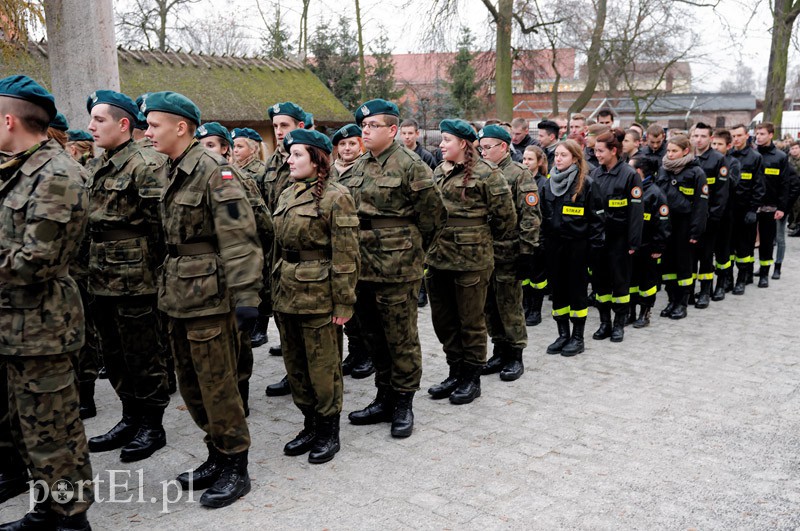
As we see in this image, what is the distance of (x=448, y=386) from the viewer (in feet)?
19.4

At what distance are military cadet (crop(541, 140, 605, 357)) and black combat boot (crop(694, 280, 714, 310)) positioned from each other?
2836 mm

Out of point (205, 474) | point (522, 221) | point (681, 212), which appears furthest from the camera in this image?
point (681, 212)

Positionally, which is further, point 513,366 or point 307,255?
point 513,366

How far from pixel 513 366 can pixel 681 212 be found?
141 inches

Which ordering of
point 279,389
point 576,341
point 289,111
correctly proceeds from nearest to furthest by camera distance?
point 279,389 < point 289,111 < point 576,341

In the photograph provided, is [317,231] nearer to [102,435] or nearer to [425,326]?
[102,435]

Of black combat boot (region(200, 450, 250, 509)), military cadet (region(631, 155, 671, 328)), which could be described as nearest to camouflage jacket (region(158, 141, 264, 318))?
black combat boot (region(200, 450, 250, 509))

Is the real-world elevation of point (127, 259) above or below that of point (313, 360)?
above

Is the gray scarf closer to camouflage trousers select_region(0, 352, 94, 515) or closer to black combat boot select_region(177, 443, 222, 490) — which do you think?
black combat boot select_region(177, 443, 222, 490)

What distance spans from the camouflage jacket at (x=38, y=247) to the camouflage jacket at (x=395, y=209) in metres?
2.04

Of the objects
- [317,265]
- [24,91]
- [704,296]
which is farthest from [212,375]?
[704,296]

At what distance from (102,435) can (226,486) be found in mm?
1435

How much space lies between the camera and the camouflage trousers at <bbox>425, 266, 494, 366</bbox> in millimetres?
5688

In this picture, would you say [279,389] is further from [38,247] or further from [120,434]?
[38,247]
